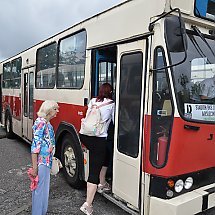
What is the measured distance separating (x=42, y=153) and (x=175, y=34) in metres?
1.96

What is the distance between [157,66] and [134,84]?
42 cm

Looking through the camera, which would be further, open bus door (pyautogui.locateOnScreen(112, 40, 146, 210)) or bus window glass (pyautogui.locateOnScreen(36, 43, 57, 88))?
bus window glass (pyautogui.locateOnScreen(36, 43, 57, 88))

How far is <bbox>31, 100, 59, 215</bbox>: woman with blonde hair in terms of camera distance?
10.2ft

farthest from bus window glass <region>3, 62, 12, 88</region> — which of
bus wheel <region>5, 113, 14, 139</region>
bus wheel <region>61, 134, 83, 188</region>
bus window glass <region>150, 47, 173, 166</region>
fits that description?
bus window glass <region>150, 47, 173, 166</region>

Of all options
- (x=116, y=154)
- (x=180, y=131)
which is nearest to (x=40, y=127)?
(x=116, y=154)

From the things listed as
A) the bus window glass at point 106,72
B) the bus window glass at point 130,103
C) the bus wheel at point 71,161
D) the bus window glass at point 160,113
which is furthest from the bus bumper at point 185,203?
the bus window glass at point 106,72

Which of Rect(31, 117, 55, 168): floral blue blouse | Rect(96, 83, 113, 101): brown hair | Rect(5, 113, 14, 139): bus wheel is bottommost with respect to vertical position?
Rect(5, 113, 14, 139): bus wheel

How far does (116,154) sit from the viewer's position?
11.1ft

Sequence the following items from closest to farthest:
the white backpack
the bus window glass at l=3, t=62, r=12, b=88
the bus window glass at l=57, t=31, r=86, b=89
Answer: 1. the white backpack
2. the bus window glass at l=57, t=31, r=86, b=89
3. the bus window glass at l=3, t=62, r=12, b=88

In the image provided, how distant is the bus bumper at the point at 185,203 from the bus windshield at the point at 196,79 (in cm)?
80

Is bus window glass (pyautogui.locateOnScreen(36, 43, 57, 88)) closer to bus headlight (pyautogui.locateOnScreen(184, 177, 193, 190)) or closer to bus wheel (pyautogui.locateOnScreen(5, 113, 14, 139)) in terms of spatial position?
bus headlight (pyautogui.locateOnScreen(184, 177, 193, 190))

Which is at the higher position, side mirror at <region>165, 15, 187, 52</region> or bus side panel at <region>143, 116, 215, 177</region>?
side mirror at <region>165, 15, 187, 52</region>

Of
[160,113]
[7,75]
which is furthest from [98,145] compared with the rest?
[7,75]

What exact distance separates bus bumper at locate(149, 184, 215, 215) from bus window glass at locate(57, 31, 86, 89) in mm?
2177
